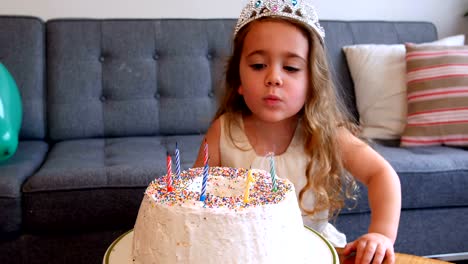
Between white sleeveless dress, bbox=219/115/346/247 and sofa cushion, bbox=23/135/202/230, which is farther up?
white sleeveless dress, bbox=219/115/346/247

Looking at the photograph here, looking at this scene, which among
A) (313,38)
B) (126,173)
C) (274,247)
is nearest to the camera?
(274,247)

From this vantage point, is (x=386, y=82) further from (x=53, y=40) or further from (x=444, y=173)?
(x=53, y=40)

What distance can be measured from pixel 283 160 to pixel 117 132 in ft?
3.88

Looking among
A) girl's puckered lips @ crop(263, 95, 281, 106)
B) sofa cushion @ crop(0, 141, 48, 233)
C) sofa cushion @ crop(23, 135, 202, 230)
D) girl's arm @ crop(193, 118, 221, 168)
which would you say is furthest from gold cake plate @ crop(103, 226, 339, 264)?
sofa cushion @ crop(0, 141, 48, 233)

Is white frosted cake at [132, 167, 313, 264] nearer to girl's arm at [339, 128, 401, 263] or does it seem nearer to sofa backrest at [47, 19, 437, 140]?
girl's arm at [339, 128, 401, 263]

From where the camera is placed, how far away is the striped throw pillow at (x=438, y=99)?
6.67 feet

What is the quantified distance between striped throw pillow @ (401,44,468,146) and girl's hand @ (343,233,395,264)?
128 cm

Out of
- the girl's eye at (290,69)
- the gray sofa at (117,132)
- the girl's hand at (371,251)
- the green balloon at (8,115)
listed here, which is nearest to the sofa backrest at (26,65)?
the gray sofa at (117,132)

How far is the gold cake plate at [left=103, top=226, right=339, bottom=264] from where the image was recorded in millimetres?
766

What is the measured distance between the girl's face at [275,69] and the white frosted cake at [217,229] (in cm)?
38

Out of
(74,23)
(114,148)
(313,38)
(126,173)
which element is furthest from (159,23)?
(313,38)

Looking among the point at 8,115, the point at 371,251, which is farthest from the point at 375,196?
the point at 8,115

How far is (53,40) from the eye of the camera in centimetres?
229

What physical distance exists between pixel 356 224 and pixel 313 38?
0.85 m
